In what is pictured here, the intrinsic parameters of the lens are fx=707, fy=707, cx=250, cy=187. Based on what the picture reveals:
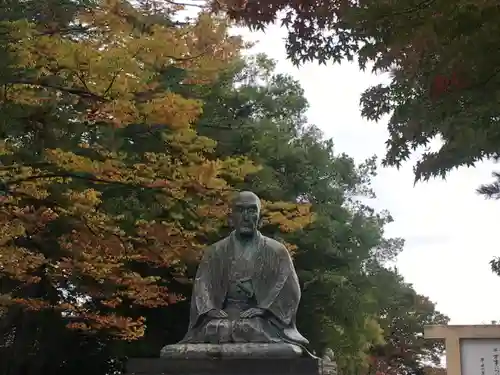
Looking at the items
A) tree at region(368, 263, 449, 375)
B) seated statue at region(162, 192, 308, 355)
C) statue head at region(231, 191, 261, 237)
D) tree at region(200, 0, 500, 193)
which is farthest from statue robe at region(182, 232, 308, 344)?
tree at region(368, 263, 449, 375)

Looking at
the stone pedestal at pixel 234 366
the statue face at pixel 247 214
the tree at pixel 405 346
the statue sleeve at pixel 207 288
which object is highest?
the tree at pixel 405 346

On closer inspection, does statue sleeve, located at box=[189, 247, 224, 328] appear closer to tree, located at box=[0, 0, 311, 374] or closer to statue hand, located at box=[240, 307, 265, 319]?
statue hand, located at box=[240, 307, 265, 319]

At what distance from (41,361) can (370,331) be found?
1006cm

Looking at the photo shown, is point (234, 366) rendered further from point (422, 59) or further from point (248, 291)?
point (422, 59)

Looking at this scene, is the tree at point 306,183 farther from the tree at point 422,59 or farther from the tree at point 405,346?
the tree at point 405,346

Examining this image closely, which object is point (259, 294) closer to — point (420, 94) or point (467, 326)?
point (420, 94)

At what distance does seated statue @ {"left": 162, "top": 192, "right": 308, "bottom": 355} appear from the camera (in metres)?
6.46

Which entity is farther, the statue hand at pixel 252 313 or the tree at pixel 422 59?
the statue hand at pixel 252 313

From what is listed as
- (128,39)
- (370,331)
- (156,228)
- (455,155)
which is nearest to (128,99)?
(128,39)

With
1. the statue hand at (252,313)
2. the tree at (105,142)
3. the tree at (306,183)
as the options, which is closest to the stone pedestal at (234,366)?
the statue hand at (252,313)

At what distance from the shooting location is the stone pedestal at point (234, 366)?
237 inches

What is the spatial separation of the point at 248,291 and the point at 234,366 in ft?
3.11

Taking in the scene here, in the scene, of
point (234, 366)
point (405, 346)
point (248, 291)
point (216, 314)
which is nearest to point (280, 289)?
point (248, 291)

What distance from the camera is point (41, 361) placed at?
47.0 ft
